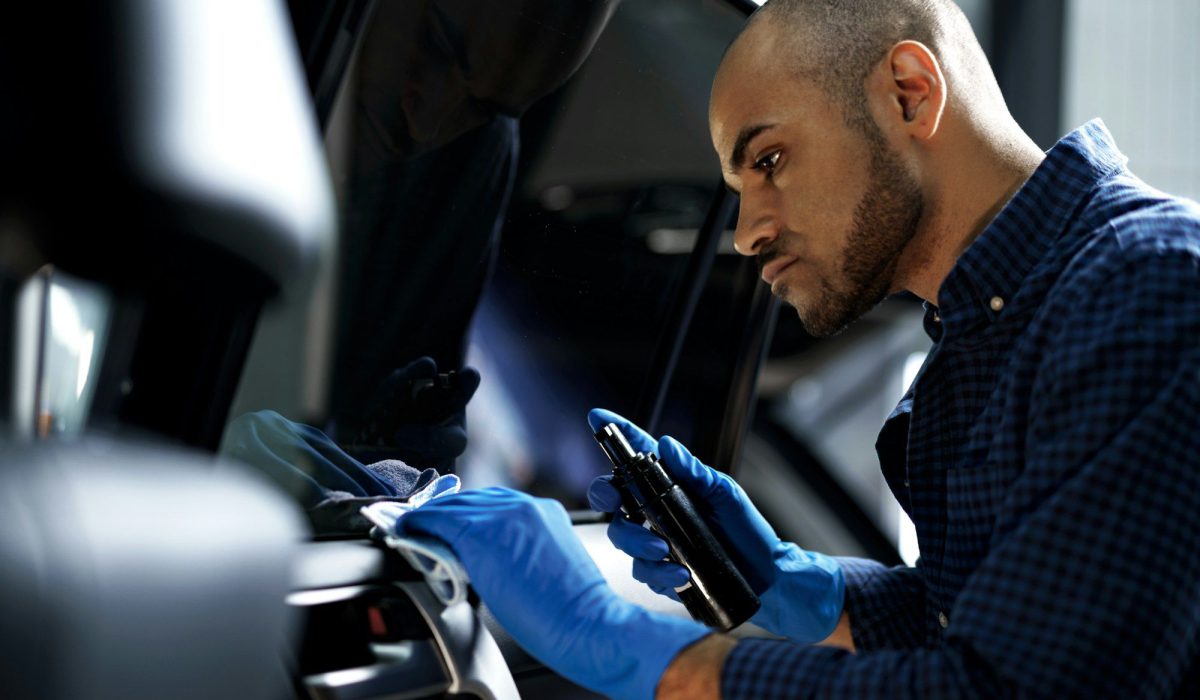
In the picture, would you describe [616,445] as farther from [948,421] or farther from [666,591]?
[948,421]

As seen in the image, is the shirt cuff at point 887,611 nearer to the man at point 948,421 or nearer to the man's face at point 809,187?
the man at point 948,421

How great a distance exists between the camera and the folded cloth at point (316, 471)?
1.07 m

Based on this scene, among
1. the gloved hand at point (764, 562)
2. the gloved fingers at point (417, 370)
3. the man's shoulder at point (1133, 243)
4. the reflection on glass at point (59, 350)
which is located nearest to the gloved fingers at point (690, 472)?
the gloved hand at point (764, 562)

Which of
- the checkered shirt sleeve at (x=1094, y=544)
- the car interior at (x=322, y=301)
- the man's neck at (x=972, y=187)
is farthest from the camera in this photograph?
the man's neck at (x=972, y=187)

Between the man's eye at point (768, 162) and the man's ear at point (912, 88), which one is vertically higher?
the man's ear at point (912, 88)

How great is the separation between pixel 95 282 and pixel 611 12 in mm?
1098

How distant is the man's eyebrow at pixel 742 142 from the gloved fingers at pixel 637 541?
0.46 metres

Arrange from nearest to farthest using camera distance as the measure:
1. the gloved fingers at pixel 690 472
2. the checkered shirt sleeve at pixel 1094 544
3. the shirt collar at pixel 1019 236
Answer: the checkered shirt sleeve at pixel 1094 544, the shirt collar at pixel 1019 236, the gloved fingers at pixel 690 472

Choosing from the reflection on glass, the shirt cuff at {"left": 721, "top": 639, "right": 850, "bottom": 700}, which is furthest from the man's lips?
the reflection on glass

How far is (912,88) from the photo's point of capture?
1.28 meters

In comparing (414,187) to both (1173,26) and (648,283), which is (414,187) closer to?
(648,283)

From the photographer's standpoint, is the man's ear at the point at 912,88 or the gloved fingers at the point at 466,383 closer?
the man's ear at the point at 912,88

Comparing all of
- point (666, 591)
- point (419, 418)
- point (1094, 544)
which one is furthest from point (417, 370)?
point (1094, 544)

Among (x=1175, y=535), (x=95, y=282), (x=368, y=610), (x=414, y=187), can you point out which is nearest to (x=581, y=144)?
(x=414, y=187)
